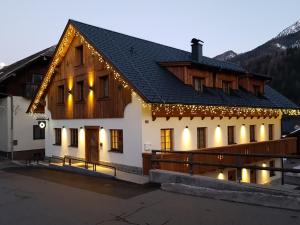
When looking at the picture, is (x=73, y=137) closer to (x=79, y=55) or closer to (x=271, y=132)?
(x=79, y=55)

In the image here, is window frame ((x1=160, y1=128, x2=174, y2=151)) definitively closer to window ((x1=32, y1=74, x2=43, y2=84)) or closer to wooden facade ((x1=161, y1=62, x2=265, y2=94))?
wooden facade ((x1=161, y1=62, x2=265, y2=94))

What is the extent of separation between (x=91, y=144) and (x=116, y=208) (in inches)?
387

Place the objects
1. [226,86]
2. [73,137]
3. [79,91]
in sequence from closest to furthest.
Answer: [79,91] < [73,137] < [226,86]

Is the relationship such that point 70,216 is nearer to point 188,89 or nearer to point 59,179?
point 59,179

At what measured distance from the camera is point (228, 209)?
917 cm

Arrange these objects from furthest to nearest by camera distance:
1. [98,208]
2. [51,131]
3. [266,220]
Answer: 1. [51,131]
2. [98,208]
3. [266,220]

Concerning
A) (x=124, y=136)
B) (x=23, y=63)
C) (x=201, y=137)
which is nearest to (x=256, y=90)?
(x=201, y=137)

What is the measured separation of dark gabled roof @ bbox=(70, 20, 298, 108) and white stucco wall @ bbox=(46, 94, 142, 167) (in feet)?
3.95

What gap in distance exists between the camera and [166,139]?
1670 centimetres

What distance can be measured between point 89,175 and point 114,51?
663 cm

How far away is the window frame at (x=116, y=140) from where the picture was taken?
16.9 meters

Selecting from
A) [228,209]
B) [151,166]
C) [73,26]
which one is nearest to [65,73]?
[73,26]

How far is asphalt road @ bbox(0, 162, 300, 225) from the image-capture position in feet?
27.6

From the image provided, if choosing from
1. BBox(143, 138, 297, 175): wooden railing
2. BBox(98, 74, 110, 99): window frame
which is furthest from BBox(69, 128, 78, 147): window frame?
BBox(143, 138, 297, 175): wooden railing
